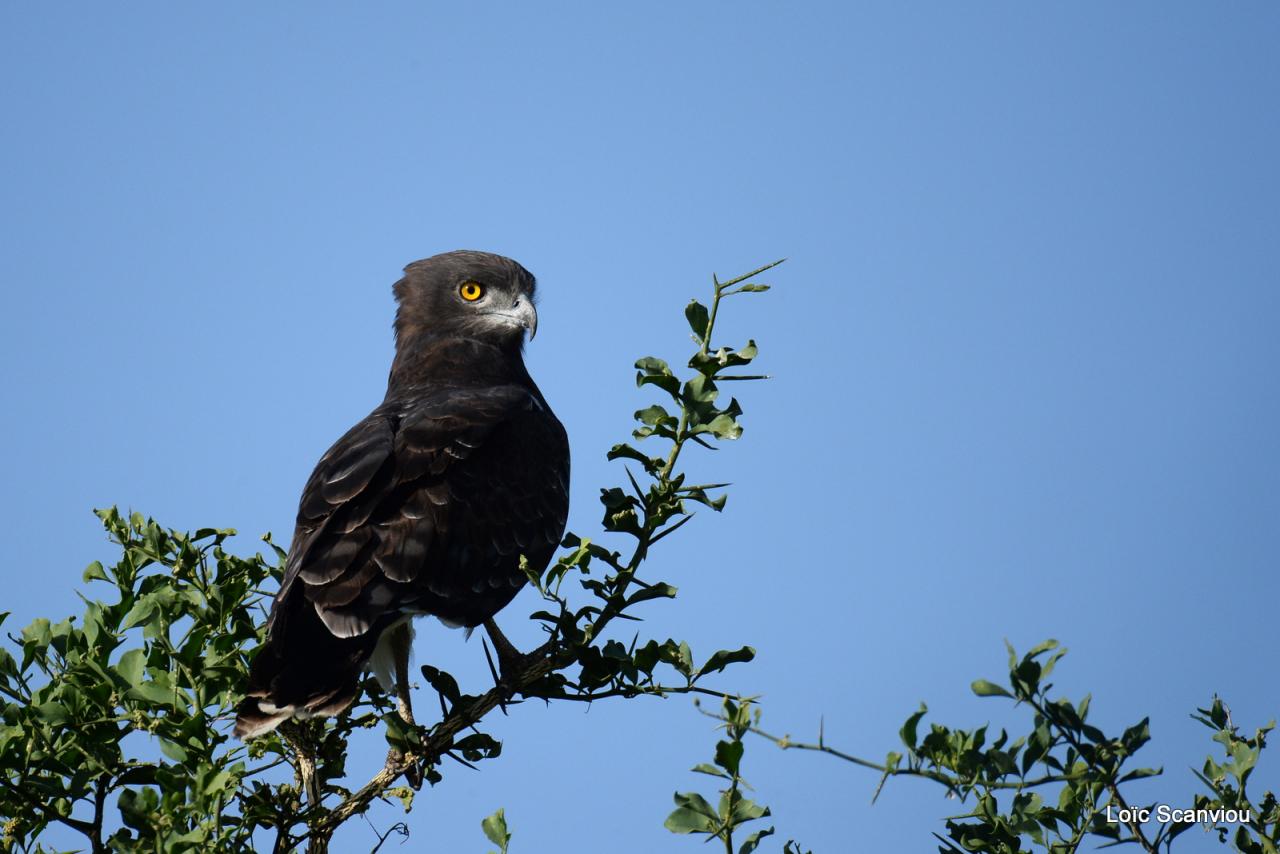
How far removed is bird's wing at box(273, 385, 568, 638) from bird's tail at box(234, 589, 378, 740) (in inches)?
2.4

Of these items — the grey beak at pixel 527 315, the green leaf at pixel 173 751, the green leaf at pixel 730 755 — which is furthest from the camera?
the grey beak at pixel 527 315

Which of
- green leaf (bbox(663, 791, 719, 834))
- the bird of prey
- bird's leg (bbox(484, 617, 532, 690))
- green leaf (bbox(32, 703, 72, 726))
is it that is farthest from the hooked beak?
green leaf (bbox(663, 791, 719, 834))

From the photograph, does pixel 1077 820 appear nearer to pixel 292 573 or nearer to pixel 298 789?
pixel 298 789

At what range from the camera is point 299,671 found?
16.3ft

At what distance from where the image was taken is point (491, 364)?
7.82 meters

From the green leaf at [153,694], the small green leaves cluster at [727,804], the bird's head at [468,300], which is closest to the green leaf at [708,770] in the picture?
the small green leaves cluster at [727,804]

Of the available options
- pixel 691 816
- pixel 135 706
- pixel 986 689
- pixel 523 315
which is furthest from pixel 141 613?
pixel 523 315

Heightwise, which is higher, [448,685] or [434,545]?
[434,545]

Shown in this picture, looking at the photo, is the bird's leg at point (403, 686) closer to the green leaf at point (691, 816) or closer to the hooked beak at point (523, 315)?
the green leaf at point (691, 816)

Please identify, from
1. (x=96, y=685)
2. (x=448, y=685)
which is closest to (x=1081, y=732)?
(x=448, y=685)

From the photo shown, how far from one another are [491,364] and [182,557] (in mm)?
2999

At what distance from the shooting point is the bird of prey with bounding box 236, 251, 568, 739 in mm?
5137

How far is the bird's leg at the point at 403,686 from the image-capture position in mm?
5203

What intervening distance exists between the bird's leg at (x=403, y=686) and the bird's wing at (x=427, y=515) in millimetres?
413
